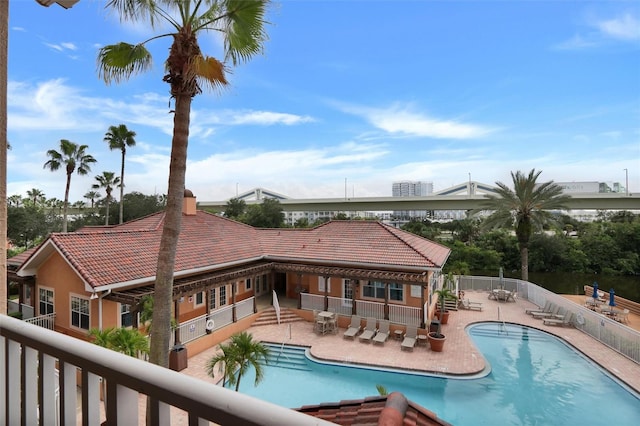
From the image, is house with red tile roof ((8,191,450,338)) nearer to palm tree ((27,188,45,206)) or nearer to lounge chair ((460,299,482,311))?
lounge chair ((460,299,482,311))

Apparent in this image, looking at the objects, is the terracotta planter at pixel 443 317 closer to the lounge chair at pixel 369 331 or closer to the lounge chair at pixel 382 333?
the lounge chair at pixel 382 333

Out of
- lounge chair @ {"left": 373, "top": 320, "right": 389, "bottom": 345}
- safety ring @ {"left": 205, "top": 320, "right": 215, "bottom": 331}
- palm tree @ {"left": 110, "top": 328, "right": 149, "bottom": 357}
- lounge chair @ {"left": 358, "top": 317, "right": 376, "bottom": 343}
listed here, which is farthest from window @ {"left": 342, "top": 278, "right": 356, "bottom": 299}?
palm tree @ {"left": 110, "top": 328, "right": 149, "bottom": 357}

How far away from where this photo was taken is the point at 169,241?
273 inches

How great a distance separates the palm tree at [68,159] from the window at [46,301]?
2142cm

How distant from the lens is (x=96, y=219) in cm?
4384

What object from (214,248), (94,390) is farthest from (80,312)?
(94,390)

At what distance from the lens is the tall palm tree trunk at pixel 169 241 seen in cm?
692

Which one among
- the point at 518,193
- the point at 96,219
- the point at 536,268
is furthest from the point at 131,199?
the point at 536,268

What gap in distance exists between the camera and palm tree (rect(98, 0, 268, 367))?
6945mm

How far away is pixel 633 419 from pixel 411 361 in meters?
6.78


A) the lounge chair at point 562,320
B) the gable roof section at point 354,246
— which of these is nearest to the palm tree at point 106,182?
the gable roof section at point 354,246

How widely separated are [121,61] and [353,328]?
47.1 ft

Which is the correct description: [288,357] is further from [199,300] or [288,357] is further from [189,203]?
[189,203]

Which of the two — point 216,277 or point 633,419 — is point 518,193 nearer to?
point 633,419
